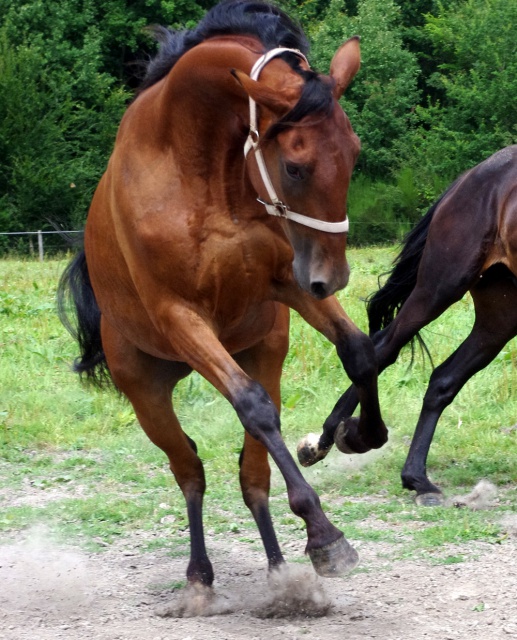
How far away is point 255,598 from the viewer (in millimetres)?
4035

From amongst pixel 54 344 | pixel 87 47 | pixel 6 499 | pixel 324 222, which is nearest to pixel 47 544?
pixel 6 499

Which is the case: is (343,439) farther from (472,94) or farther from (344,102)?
(344,102)

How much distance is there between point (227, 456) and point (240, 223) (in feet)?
9.90

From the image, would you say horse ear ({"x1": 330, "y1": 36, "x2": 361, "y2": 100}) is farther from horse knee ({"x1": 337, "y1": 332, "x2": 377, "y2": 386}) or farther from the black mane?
horse knee ({"x1": 337, "y1": 332, "x2": 377, "y2": 386})

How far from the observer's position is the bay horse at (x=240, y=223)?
3160 mm

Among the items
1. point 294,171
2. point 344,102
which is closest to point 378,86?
point 344,102

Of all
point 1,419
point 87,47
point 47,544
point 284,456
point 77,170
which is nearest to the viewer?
point 284,456

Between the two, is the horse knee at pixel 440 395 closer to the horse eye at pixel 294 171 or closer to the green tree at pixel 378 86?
the horse eye at pixel 294 171

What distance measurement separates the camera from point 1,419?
23.6 ft

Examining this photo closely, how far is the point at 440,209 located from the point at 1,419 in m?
3.50

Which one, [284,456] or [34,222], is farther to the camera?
Result: [34,222]

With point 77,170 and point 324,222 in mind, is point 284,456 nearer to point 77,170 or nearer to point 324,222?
point 324,222

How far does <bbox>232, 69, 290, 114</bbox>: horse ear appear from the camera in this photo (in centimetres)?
315

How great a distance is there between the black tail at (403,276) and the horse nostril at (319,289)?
3.03 metres
